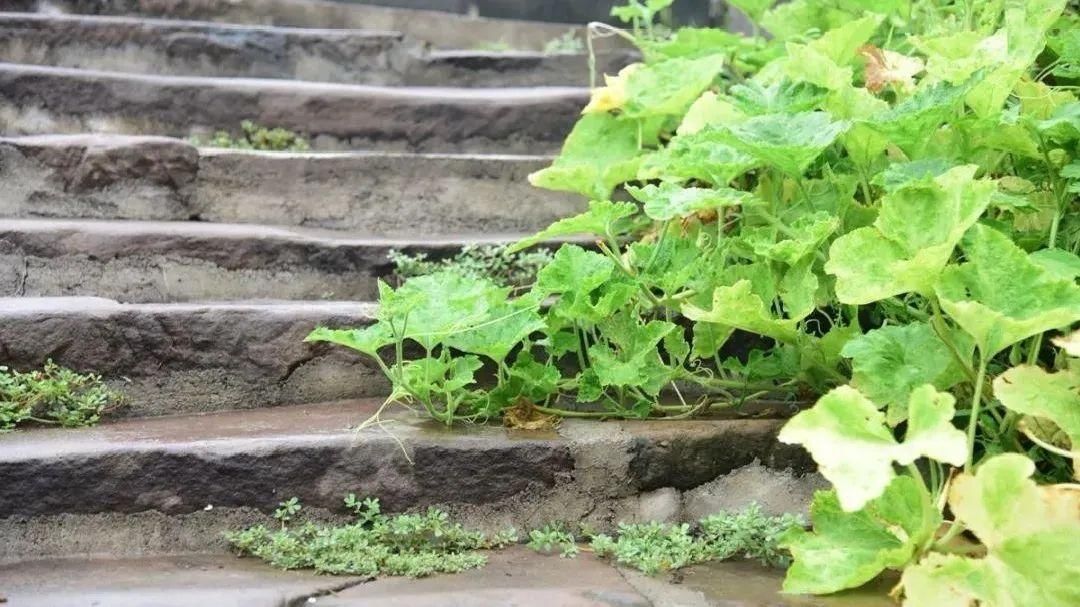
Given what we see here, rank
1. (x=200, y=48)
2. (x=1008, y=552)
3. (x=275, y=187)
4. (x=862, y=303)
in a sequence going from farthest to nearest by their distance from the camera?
1. (x=200, y=48)
2. (x=275, y=187)
3. (x=862, y=303)
4. (x=1008, y=552)

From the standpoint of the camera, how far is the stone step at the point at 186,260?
243 cm

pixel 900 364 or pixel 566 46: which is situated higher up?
pixel 566 46

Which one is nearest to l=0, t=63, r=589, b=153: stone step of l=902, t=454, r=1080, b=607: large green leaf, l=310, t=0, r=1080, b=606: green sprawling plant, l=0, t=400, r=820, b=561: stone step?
l=310, t=0, r=1080, b=606: green sprawling plant

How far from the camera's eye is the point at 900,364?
1.80 m

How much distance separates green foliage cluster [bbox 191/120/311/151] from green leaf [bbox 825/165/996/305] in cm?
197

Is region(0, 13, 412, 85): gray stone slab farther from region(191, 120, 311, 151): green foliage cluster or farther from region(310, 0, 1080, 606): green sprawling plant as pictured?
region(310, 0, 1080, 606): green sprawling plant

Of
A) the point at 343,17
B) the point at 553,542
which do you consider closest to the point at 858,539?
the point at 553,542

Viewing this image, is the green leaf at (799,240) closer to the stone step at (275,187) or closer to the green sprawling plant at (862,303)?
the green sprawling plant at (862,303)

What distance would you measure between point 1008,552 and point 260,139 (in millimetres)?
2462

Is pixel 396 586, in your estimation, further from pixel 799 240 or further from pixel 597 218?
pixel 799 240

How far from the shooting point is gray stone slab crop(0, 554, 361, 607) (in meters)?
1.57

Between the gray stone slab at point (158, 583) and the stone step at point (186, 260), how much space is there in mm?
872

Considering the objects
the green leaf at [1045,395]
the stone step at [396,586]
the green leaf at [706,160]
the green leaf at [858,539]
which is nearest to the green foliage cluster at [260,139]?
the green leaf at [706,160]

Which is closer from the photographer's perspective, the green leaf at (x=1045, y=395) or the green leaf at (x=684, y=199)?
the green leaf at (x=1045, y=395)
